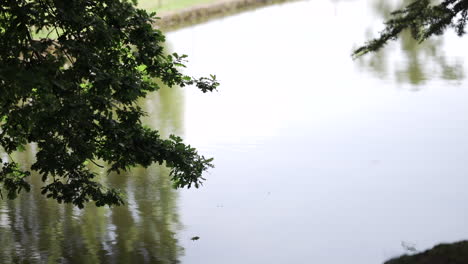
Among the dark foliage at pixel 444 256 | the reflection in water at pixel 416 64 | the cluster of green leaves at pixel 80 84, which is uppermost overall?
the reflection in water at pixel 416 64

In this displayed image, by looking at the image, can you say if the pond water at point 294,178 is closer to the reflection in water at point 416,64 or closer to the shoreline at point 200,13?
the reflection in water at point 416,64

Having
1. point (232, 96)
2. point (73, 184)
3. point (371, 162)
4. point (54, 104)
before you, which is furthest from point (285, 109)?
point (54, 104)

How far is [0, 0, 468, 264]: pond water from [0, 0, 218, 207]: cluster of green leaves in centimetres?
233

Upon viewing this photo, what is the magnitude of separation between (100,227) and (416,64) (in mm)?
14802

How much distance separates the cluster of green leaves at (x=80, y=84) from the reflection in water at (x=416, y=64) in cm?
1432

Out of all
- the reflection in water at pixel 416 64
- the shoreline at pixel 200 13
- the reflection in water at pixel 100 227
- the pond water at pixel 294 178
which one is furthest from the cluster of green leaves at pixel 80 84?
the shoreline at pixel 200 13

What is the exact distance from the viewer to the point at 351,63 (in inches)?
947

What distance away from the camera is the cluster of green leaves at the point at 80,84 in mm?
6305

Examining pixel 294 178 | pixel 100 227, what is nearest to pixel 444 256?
pixel 100 227

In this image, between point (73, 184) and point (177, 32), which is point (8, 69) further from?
point (177, 32)

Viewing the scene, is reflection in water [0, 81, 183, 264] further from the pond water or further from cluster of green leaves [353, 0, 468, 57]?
cluster of green leaves [353, 0, 468, 57]

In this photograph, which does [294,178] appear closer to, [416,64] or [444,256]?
[444,256]


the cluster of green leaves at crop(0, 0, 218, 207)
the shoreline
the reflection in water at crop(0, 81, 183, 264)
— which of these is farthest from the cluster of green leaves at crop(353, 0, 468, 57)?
the shoreline

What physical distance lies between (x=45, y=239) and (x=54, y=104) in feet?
14.9
